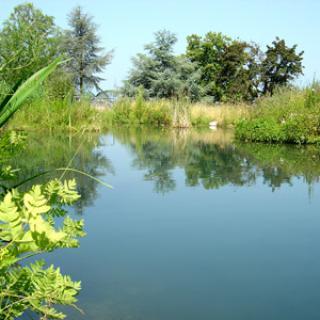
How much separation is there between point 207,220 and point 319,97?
347 inches

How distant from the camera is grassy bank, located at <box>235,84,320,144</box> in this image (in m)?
10.2

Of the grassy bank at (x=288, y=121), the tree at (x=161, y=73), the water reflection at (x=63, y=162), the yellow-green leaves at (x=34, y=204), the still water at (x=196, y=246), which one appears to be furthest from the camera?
the tree at (x=161, y=73)

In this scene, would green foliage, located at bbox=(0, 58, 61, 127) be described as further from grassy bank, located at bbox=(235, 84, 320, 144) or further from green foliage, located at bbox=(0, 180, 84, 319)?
grassy bank, located at bbox=(235, 84, 320, 144)

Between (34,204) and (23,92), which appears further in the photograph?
(23,92)

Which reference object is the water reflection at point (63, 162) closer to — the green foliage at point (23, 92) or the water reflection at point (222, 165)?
the water reflection at point (222, 165)

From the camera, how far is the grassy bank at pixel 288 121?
10195 millimetres

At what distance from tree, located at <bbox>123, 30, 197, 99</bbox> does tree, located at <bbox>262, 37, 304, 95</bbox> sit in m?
4.12

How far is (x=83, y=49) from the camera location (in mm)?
29438

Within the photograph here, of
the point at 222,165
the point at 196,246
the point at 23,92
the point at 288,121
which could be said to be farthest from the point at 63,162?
the point at 288,121

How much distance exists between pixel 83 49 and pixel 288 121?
21.1 metres

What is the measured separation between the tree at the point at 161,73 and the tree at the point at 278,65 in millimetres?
4119

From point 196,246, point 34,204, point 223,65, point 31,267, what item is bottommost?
point 196,246

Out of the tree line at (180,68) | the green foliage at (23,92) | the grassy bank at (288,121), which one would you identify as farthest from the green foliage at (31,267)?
the tree line at (180,68)

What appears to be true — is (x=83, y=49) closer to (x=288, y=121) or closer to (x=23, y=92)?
(x=288, y=121)
